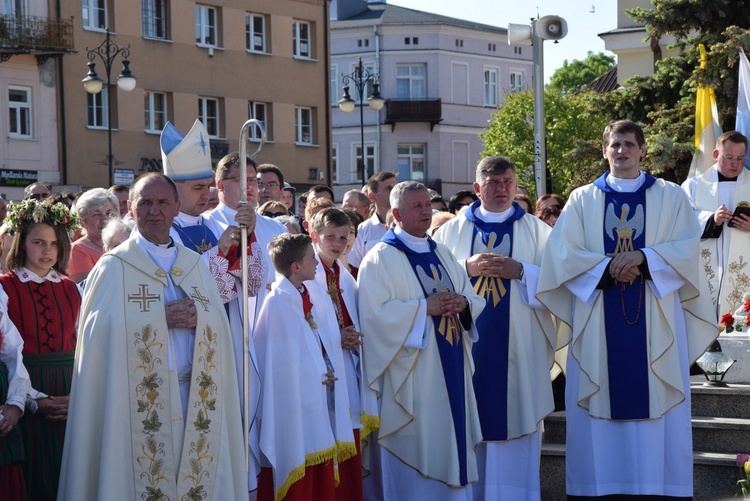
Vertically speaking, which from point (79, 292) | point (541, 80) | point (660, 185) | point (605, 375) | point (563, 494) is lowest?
point (563, 494)

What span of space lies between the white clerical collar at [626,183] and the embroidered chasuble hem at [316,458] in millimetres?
2534

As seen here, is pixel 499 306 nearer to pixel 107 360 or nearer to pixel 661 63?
pixel 107 360

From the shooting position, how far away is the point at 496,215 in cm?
888

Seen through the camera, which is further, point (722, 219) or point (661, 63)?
point (661, 63)

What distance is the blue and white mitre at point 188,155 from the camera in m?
7.32

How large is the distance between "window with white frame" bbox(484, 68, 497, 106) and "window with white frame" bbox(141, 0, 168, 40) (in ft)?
81.1

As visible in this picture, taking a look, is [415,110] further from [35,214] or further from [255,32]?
[35,214]

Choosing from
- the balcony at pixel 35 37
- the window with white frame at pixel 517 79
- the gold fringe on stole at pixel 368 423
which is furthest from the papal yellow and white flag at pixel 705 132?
the window with white frame at pixel 517 79

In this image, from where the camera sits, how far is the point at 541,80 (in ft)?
43.9

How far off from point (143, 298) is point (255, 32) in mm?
33502

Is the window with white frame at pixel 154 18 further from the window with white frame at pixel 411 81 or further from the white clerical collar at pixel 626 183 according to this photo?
the white clerical collar at pixel 626 183

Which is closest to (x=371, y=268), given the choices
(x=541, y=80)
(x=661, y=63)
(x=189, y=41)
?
(x=541, y=80)

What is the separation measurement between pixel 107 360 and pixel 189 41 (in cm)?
3136

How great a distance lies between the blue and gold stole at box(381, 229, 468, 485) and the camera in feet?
27.2
